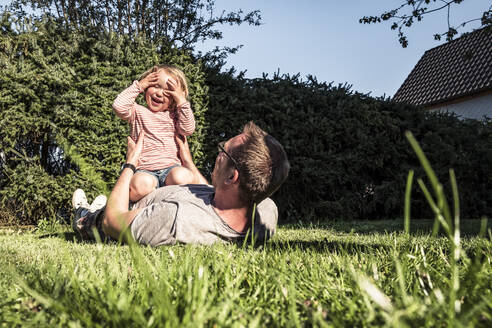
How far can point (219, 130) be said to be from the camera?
607 centimetres

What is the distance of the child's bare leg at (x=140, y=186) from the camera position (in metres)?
3.38

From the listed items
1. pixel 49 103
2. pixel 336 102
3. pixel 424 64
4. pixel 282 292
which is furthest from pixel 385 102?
pixel 424 64

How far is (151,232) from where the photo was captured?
2.63m

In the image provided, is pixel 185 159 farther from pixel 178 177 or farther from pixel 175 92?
pixel 175 92

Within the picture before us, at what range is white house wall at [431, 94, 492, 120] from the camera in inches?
840

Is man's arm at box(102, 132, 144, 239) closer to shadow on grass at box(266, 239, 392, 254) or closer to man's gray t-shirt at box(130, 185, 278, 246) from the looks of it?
man's gray t-shirt at box(130, 185, 278, 246)

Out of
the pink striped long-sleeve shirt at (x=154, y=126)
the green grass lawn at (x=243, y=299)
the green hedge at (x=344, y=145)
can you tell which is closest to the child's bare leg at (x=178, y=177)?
the pink striped long-sleeve shirt at (x=154, y=126)

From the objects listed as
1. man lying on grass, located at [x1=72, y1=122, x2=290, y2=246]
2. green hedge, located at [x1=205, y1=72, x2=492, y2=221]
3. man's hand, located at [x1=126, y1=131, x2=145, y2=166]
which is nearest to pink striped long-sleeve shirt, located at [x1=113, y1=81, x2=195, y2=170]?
man's hand, located at [x1=126, y1=131, x2=145, y2=166]

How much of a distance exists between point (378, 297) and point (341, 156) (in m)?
6.09

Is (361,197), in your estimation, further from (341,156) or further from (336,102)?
(336,102)

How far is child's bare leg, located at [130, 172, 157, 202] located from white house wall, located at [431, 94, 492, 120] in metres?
21.9

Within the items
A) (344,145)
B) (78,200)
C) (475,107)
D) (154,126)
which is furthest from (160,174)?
(475,107)

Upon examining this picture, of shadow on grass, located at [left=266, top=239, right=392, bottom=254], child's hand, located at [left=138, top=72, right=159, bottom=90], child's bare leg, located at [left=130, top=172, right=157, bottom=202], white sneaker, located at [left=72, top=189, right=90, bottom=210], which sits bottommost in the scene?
white sneaker, located at [left=72, top=189, right=90, bottom=210]

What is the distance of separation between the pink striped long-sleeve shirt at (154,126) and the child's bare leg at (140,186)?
0.44m
